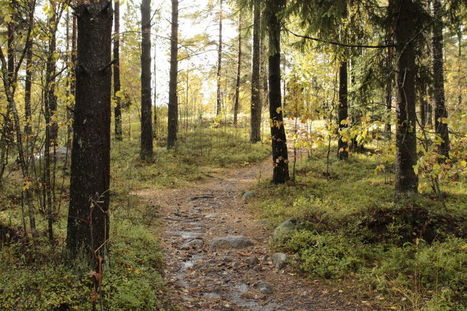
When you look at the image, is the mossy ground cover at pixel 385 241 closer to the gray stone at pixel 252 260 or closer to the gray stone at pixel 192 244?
the gray stone at pixel 252 260

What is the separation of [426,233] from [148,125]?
1181 centimetres

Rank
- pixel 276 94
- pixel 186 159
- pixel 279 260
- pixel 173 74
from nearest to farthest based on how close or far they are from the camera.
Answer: pixel 279 260 < pixel 276 94 < pixel 186 159 < pixel 173 74

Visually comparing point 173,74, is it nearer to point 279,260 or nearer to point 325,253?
point 279,260

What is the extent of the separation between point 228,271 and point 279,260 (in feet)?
2.87

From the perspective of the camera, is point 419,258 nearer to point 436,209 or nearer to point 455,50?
point 436,209

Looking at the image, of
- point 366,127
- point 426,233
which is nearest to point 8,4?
point 366,127

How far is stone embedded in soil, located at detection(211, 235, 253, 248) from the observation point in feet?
22.4

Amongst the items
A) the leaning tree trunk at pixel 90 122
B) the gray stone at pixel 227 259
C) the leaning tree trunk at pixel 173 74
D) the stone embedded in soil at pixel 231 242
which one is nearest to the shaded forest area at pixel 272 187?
the leaning tree trunk at pixel 90 122

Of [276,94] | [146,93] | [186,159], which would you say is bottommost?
[186,159]

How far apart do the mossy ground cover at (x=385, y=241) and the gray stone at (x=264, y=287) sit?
68 cm

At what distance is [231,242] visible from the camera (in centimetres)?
690

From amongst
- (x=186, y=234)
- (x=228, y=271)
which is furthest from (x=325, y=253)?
(x=186, y=234)

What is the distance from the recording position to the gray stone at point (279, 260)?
5844 mm

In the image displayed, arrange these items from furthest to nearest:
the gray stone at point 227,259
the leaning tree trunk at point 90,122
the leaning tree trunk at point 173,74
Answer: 1. the leaning tree trunk at point 173,74
2. the gray stone at point 227,259
3. the leaning tree trunk at point 90,122
